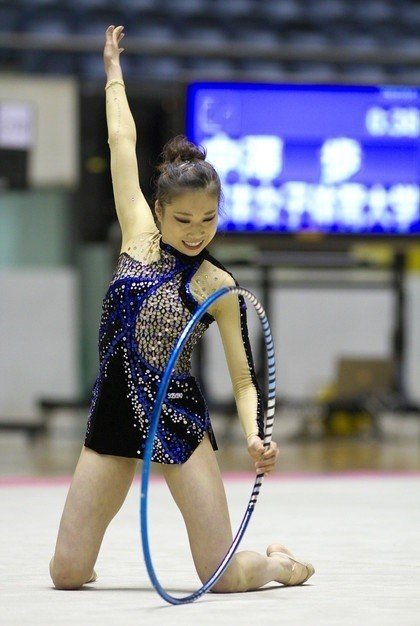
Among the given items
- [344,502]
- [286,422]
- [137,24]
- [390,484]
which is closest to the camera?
[344,502]

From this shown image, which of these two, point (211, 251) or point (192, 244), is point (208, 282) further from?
point (211, 251)

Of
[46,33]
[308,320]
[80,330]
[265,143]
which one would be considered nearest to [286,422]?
[308,320]

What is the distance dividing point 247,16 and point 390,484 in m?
5.38

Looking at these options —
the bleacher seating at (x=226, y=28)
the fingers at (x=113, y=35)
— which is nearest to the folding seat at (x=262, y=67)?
the bleacher seating at (x=226, y=28)

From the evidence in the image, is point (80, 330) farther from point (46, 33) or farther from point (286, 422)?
point (46, 33)

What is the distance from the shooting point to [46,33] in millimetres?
9273

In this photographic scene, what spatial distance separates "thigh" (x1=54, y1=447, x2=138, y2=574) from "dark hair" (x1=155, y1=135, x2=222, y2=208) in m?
0.59

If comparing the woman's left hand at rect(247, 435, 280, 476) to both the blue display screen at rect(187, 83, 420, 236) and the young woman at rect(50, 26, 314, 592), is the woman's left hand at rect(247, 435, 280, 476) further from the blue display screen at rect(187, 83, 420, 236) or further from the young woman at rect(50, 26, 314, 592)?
the blue display screen at rect(187, 83, 420, 236)

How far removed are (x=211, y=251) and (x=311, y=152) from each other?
4.39 ft

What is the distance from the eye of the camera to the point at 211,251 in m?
7.96

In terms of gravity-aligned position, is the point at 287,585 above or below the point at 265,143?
below

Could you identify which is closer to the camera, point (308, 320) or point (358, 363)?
point (358, 363)

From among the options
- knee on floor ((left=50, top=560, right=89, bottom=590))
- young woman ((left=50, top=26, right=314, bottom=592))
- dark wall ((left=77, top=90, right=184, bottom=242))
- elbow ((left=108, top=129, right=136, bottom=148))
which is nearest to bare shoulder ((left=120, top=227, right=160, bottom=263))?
young woman ((left=50, top=26, right=314, bottom=592))

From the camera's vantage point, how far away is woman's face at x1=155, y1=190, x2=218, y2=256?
106 inches
